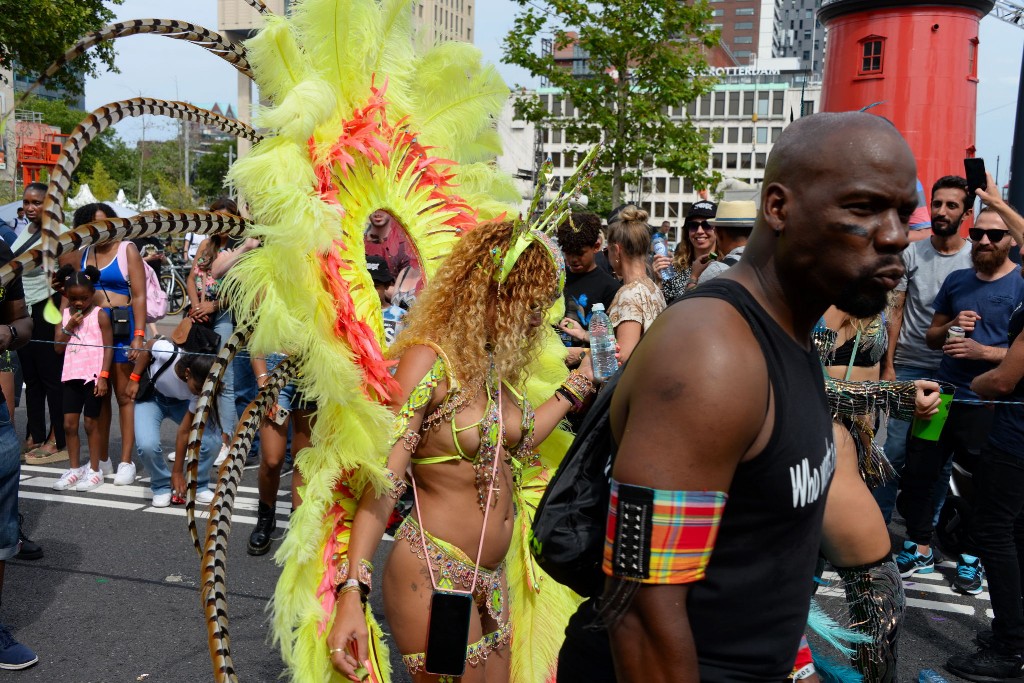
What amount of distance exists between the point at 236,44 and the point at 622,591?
2.24m

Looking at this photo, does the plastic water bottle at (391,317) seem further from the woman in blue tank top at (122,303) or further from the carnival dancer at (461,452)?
the woman in blue tank top at (122,303)

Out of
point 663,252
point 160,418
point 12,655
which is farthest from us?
point 663,252

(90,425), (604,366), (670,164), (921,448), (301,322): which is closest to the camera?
(301,322)

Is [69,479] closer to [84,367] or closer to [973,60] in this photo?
[84,367]

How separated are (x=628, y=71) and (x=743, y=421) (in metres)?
19.3

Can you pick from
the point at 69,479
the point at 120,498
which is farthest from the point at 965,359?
the point at 69,479

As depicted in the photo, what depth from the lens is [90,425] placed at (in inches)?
256

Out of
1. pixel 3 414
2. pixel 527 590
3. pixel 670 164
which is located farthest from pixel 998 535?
pixel 670 164

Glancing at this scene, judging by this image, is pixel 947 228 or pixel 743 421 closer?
pixel 743 421

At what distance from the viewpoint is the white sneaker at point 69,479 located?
21.0ft

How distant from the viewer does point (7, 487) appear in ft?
12.2

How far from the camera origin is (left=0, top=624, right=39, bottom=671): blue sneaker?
146 inches

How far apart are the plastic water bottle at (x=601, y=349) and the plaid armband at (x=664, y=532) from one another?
2190 millimetres

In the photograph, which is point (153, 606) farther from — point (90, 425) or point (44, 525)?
point (90, 425)
